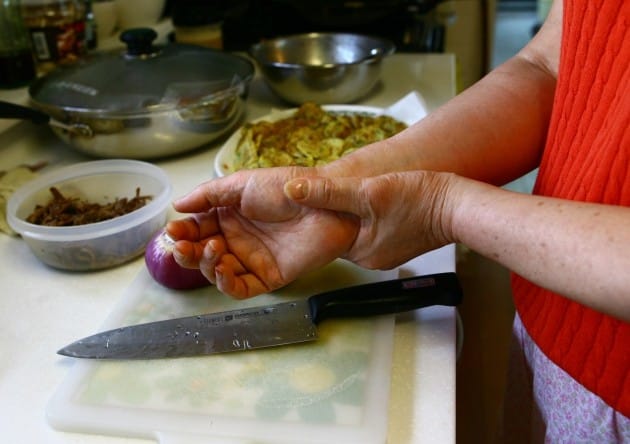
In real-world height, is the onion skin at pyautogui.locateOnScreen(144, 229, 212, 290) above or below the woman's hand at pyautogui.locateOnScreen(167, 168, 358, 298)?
below

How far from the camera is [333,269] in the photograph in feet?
2.14

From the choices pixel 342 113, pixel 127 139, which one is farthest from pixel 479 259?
pixel 127 139

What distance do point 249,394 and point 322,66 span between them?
67 centimetres

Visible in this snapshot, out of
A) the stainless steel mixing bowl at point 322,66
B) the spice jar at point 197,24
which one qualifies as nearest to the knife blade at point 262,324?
the stainless steel mixing bowl at point 322,66

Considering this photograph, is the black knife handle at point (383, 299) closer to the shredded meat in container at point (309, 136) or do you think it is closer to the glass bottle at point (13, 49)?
the shredded meat in container at point (309, 136)

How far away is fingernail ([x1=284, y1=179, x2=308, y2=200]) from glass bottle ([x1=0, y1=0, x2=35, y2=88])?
0.70m

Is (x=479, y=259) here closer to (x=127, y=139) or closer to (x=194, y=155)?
(x=194, y=155)

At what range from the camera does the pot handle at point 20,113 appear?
80 centimetres

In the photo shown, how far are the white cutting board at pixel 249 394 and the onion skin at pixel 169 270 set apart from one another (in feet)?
0.22

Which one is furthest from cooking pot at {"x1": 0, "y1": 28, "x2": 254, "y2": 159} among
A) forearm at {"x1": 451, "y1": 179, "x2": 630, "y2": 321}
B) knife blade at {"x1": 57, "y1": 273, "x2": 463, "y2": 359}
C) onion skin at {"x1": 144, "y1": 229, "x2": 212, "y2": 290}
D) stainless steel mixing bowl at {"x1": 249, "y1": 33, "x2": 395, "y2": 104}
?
forearm at {"x1": 451, "y1": 179, "x2": 630, "y2": 321}

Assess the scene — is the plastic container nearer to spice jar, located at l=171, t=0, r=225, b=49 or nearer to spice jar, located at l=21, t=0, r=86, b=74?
spice jar, located at l=21, t=0, r=86, b=74

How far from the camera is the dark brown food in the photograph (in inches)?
27.2

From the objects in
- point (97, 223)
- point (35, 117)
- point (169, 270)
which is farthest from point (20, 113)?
point (169, 270)

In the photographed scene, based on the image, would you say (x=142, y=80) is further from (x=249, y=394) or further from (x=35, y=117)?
(x=249, y=394)
